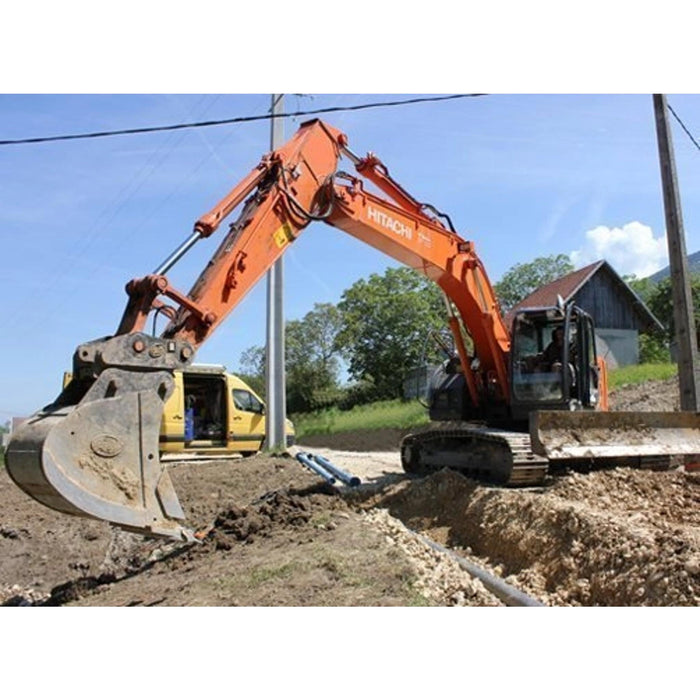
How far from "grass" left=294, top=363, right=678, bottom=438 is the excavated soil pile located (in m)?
15.0

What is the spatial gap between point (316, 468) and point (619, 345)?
81.4 feet

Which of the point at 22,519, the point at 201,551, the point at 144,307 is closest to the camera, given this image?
the point at 144,307

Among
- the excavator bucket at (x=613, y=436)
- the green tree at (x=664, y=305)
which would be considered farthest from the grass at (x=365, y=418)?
the excavator bucket at (x=613, y=436)

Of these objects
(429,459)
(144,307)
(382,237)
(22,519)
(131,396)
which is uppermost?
(382,237)

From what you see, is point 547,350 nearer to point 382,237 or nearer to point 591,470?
point 591,470

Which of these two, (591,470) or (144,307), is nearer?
(144,307)

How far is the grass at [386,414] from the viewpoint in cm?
2274

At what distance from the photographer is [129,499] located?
5.03 metres

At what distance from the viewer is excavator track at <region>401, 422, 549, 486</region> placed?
26.7ft

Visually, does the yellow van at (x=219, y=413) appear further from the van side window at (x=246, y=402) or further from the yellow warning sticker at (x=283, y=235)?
the yellow warning sticker at (x=283, y=235)

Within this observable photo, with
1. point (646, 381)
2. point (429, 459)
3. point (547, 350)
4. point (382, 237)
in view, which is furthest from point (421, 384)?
point (646, 381)

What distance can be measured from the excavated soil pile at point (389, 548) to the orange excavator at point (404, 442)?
0.57 m

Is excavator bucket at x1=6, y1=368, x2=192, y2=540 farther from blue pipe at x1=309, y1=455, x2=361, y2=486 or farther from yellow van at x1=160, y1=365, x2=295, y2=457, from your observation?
yellow van at x1=160, y1=365, x2=295, y2=457

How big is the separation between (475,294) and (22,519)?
7.05 m
